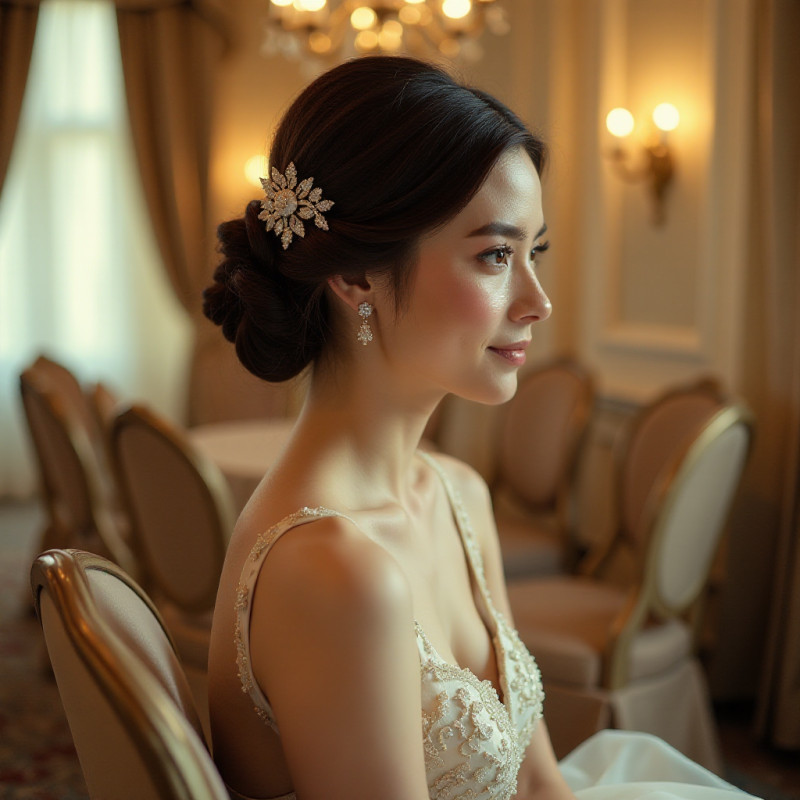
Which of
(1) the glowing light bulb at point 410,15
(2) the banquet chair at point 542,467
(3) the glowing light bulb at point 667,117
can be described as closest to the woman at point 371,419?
(2) the banquet chair at point 542,467

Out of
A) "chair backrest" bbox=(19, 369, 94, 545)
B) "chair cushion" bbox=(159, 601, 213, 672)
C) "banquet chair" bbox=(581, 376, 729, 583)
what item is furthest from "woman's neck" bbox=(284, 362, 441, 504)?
"chair backrest" bbox=(19, 369, 94, 545)

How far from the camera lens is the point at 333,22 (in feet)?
12.9

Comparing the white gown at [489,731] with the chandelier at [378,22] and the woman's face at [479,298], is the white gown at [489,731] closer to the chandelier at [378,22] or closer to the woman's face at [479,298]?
the woman's face at [479,298]

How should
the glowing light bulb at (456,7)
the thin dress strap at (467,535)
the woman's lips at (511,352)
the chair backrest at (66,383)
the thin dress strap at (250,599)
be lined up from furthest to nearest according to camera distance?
the chair backrest at (66,383) < the glowing light bulb at (456,7) < the thin dress strap at (467,535) < the woman's lips at (511,352) < the thin dress strap at (250,599)

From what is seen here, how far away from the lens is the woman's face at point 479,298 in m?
1.26

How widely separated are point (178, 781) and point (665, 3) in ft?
13.0

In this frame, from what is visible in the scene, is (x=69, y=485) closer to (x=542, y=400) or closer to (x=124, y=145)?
(x=542, y=400)

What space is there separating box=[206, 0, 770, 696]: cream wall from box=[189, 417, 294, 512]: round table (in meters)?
0.88

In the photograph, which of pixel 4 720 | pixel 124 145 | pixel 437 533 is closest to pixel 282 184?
pixel 437 533

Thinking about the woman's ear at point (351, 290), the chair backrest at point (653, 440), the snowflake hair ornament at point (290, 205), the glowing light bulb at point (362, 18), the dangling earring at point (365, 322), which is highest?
the glowing light bulb at point (362, 18)

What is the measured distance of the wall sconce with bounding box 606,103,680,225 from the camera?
396 centimetres

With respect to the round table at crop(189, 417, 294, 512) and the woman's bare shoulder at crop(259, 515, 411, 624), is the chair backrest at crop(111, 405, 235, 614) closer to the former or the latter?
the round table at crop(189, 417, 294, 512)

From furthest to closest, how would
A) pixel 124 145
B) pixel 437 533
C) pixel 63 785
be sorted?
1. pixel 124 145
2. pixel 63 785
3. pixel 437 533

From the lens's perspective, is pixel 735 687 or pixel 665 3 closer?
pixel 735 687
